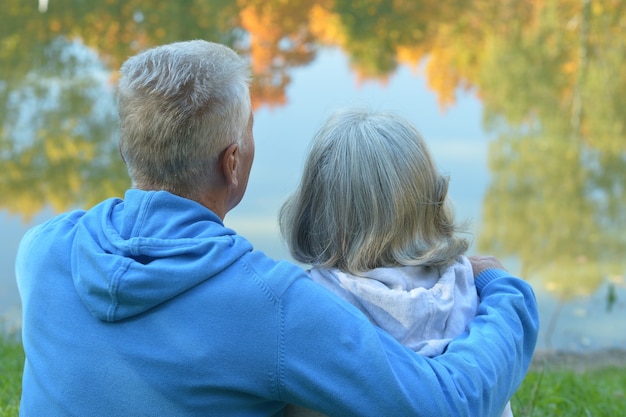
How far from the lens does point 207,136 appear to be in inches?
68.1

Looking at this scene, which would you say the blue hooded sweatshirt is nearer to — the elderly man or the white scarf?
the elderly man

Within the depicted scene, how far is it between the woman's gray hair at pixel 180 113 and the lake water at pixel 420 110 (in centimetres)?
429

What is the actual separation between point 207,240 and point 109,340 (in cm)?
25

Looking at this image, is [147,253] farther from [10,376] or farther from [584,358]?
[584,358]

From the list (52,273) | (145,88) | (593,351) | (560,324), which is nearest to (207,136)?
A: (145,88)

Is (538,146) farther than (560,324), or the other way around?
(538,146)

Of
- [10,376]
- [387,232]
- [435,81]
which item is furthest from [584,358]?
[435,81]

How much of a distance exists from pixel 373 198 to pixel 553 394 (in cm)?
182

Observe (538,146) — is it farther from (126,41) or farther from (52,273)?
(52,273)

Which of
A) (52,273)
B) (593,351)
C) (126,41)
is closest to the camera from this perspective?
(52,273)

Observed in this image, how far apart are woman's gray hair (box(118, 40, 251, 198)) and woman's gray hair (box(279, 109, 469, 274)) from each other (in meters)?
0.28

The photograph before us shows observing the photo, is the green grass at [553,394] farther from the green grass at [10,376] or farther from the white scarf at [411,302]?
the white scarf at [411,302]

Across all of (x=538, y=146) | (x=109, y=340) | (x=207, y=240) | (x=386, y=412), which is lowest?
(x=538, y=146)

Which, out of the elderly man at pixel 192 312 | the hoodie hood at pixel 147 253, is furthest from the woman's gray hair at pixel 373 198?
the hoodie hood at pixel 147 253
